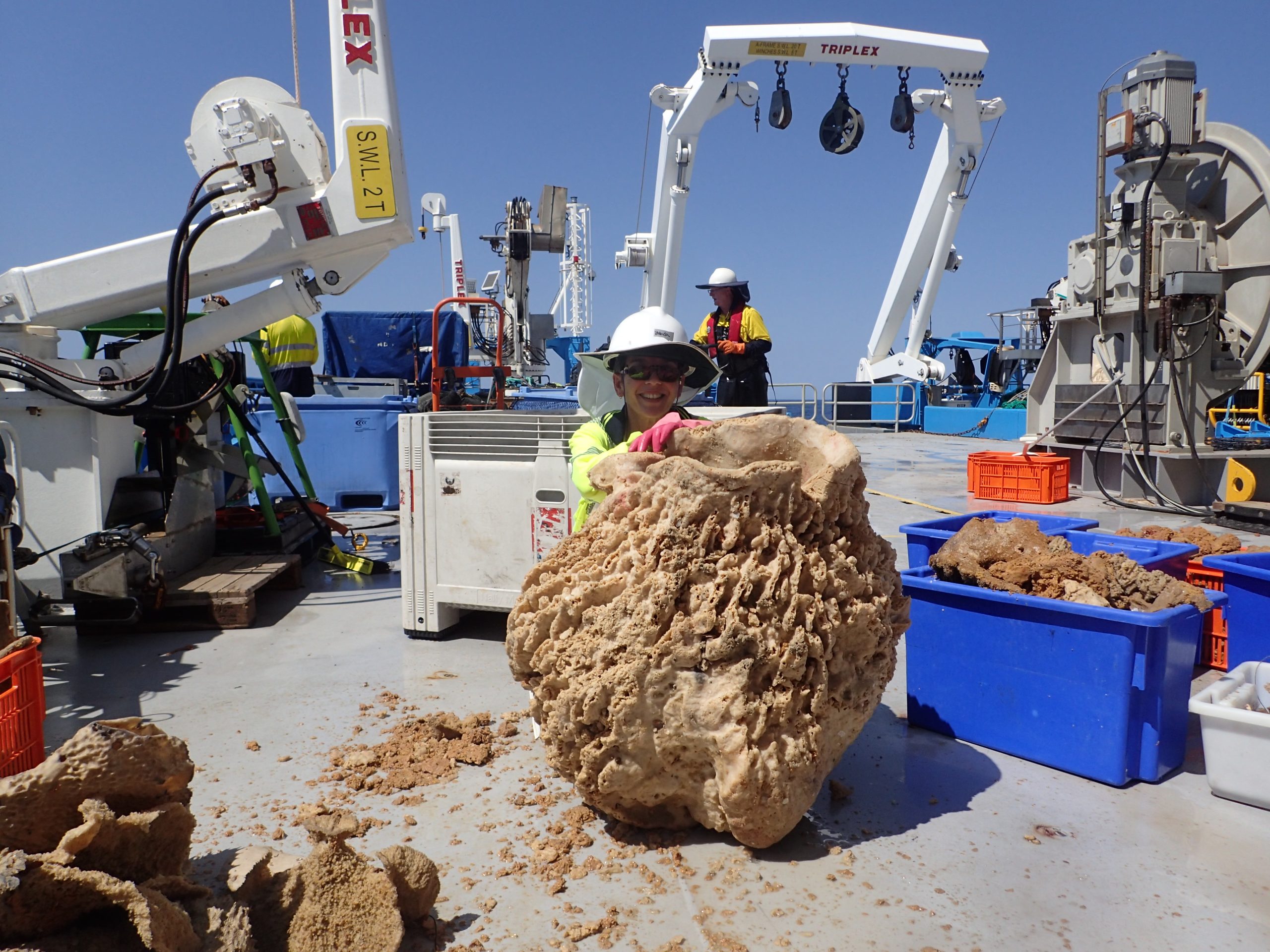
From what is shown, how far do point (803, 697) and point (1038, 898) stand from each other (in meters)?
0.78

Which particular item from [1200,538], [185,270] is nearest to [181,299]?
[185,270]

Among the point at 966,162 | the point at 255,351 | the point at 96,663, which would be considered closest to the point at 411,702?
the point at 96,663

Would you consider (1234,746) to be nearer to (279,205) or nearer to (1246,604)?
(1246,604)

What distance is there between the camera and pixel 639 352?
10.9 ft

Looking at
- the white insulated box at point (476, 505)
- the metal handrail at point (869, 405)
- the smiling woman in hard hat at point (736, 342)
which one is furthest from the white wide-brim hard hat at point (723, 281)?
the metal handrail at point (869, 405)

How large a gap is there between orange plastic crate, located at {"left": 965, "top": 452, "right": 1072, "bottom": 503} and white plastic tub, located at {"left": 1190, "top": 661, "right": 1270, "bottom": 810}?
6083mm

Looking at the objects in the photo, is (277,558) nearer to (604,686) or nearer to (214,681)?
(214,681)

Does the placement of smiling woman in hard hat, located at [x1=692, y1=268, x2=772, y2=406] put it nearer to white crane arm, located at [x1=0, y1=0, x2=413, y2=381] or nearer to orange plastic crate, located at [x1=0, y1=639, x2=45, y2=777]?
white crane arm, located at [x1=0, y1=0, x2=413, y2=381]

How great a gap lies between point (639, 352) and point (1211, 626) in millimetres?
2897

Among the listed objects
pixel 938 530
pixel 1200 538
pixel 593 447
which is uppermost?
pixel 593 447

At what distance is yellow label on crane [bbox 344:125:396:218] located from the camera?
5.23 m

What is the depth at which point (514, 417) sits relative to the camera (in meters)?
4.34

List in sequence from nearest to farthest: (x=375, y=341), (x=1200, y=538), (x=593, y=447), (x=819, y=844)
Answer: (x=819, y=844) < (x=593, y=447) < (x=1200, y=538) < (x=375, y=341)

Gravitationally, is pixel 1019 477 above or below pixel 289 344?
below
